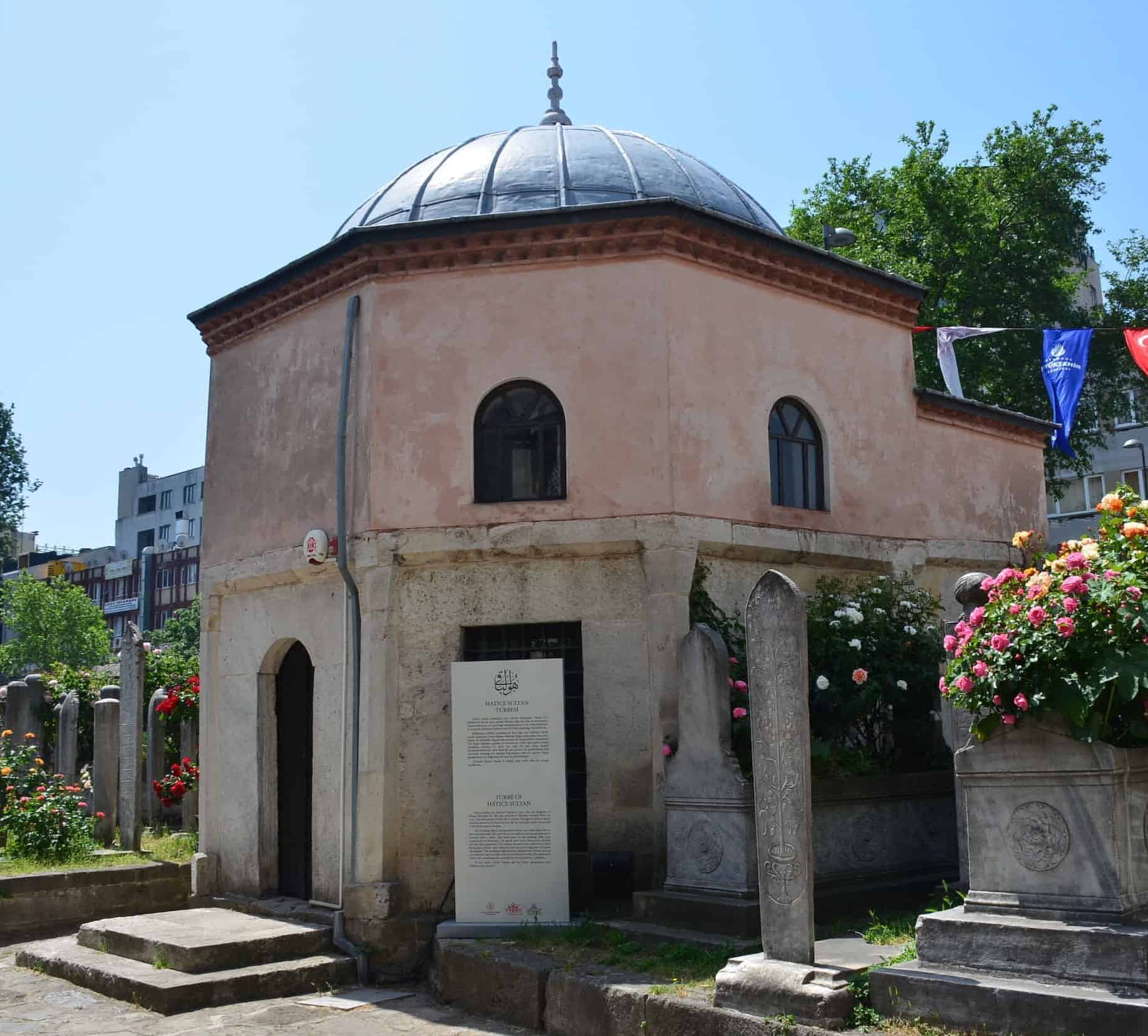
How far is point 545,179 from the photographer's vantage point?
40.1 feet

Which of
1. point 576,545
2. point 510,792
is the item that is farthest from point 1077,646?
point 576,545

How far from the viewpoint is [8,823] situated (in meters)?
13.6

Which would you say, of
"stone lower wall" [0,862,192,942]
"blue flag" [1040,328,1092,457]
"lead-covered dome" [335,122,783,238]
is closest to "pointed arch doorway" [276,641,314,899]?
"stone lower wall" [0,862,192,942]

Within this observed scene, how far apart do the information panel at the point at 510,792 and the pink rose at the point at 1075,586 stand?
14.2 ft

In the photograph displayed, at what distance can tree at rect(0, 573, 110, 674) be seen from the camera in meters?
60.9

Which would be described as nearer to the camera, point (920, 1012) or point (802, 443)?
point (920, 1012)

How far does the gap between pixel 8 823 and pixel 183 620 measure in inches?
2186

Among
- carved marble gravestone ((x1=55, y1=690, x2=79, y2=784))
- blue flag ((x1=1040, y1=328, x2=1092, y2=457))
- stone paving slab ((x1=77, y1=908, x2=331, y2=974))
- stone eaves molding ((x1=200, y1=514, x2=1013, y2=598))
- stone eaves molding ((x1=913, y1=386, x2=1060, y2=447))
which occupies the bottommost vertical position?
stone paving slab ((x1=77, y1=908, x2=331, y2=974))

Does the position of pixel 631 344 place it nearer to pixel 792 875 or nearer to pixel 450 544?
pixel 450 544

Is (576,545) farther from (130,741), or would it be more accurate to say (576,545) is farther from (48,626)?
(48,626)

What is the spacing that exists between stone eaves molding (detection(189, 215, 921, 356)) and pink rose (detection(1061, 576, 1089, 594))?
216 inches

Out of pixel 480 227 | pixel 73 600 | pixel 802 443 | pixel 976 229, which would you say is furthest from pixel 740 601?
pixel 73 600

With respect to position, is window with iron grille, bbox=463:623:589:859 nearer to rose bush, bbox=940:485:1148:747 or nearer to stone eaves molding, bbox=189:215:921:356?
stone eaves molding, bbox=189:215:921:356

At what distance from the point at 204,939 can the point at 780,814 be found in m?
5.33
